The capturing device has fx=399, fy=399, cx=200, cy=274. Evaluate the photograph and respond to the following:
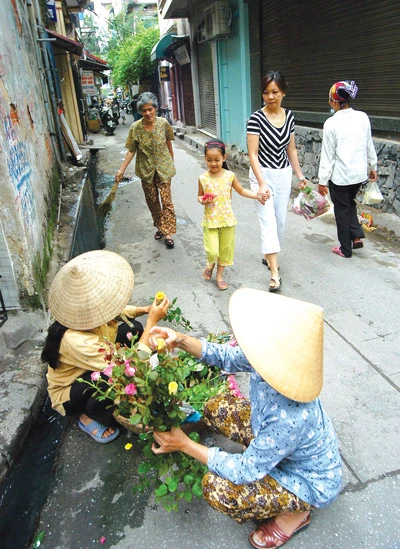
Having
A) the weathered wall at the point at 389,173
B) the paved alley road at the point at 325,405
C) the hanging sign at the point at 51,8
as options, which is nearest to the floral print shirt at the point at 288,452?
the paved alley road at the point at 325,405

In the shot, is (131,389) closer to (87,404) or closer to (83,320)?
(83,320)

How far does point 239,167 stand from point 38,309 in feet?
23.4

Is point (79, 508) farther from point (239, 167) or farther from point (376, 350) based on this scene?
point (239, 167)

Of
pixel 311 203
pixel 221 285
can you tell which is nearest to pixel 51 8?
pixel 311 203

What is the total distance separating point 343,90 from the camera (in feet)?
12.3

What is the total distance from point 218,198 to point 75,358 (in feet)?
6.71

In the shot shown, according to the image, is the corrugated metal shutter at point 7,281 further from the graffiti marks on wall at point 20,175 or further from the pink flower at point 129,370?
the pink flower at point 129,370

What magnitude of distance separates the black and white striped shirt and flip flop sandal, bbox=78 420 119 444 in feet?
8.52

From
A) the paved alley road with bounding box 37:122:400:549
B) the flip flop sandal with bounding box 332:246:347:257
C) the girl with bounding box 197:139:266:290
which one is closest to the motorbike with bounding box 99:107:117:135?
the paved alley road with bounding box 37:122:400:549

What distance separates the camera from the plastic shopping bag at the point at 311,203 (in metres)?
4.00

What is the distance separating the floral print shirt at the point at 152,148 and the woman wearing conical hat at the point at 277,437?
11.0 feet

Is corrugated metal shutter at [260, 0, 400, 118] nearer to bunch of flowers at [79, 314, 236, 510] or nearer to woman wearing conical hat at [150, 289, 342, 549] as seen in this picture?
woman wearing conical hat at [150, 289, 342, 549]

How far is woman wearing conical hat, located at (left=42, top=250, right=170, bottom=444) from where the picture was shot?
1.94 meters

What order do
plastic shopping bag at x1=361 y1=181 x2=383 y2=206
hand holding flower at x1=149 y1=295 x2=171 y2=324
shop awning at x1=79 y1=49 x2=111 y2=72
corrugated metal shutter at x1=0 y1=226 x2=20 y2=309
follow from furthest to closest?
1. shop awning at x1=79 y1=49 x2=111 y2=72
2. plastic shopping bag at x1=361 y1=181 x2=383 y2=206
3. corrugated metal shutter at x1=0 y1=226 x2=20 y2=309
4. hand holding flower at x1=149 y1=295 x2=171 y2=324
